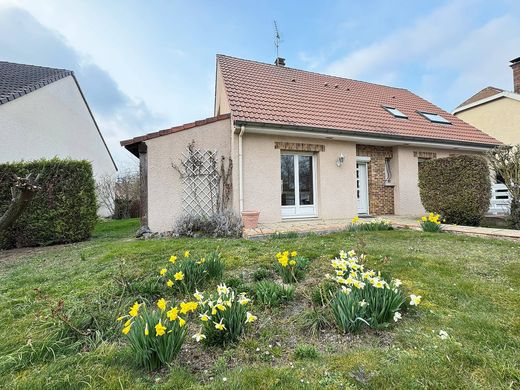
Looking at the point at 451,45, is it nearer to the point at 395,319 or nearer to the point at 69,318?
the point at 395,319

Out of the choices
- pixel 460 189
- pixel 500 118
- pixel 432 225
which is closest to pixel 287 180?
Answer: pixel 432 225

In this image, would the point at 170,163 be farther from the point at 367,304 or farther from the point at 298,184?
the point at 367,304

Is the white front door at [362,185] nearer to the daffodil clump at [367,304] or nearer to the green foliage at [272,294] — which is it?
the green foliage at [272,294]

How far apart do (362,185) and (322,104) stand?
373cm

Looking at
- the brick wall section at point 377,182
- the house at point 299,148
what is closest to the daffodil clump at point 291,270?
the house at point 299,148

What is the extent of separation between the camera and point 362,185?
37.3 ft

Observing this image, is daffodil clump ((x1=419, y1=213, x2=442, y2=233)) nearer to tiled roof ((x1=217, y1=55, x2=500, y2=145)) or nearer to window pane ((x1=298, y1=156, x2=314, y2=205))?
window pane ((x1=298, y1=156, x2=314, y2=205))

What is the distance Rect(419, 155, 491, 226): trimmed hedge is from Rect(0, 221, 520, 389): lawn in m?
4.34

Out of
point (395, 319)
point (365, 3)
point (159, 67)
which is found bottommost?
point (395, 319)

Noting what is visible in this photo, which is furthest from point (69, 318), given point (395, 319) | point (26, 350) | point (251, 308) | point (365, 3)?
point (365, 3)

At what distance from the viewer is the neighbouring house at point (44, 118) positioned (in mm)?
12236

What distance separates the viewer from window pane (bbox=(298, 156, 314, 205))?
991cm

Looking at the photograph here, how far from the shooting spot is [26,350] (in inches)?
88.3

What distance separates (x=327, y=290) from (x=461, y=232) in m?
5.44
